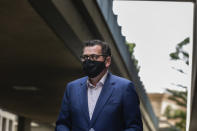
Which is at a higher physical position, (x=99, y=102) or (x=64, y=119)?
(x=99, y=102)

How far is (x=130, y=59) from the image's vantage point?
3017 centimetres

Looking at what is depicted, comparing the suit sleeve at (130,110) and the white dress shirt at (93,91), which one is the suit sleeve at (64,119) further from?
the suit sleeve at (130,110)

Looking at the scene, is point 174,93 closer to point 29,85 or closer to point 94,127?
point 29,85

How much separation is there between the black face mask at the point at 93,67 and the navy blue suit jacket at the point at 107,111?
146mm

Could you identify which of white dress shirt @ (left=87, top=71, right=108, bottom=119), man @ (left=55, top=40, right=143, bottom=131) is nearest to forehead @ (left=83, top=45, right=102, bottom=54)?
man @ (left=55, top=40, right=143, bottom=131)

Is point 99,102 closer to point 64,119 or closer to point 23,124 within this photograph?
point 64,119

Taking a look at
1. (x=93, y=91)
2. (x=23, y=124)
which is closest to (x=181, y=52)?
(x=23, y=124)

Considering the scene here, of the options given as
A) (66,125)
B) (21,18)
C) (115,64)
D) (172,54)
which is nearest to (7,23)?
(21,18)

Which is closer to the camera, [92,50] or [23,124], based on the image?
[92,50]

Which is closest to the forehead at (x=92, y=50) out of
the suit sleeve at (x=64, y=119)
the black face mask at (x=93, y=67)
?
the black face mask at (x=93, y=67)

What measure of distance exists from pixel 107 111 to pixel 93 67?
461 mm

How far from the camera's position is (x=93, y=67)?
18.7 ft

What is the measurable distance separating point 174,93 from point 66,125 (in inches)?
2155

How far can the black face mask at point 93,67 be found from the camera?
571 cm
